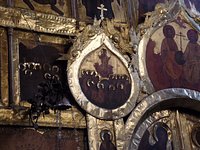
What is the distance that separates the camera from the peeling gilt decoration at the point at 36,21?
668 cm

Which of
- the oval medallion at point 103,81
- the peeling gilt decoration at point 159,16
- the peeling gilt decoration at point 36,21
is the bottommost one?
the oval medallion at point 103,81

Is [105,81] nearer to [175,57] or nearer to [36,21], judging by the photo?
[36,21]

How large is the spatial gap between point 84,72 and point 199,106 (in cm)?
250

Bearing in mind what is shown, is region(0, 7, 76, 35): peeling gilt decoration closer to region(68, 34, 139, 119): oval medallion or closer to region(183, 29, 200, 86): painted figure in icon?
region(68, 34, 139, 119): oval medallion

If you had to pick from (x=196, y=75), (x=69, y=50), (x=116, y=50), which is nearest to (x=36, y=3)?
(x=69, y=50)

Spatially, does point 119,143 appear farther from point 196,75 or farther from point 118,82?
point 196,75

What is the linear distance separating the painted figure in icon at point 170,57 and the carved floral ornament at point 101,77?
0.81 metres

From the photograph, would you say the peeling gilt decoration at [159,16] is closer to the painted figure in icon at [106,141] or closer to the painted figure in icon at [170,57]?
the painted figure in icon at [170,57]

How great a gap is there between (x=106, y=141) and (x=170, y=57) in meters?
2.18

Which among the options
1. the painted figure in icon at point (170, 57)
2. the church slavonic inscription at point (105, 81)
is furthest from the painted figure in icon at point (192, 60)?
the church slavonic inscription at point (105, 81)

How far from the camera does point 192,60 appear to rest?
8.48 m

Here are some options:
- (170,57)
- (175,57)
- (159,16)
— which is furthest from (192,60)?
(159,16)

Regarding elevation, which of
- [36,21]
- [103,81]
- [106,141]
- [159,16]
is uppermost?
Result: [159,16]

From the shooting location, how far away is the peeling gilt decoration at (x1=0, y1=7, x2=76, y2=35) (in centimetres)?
668
